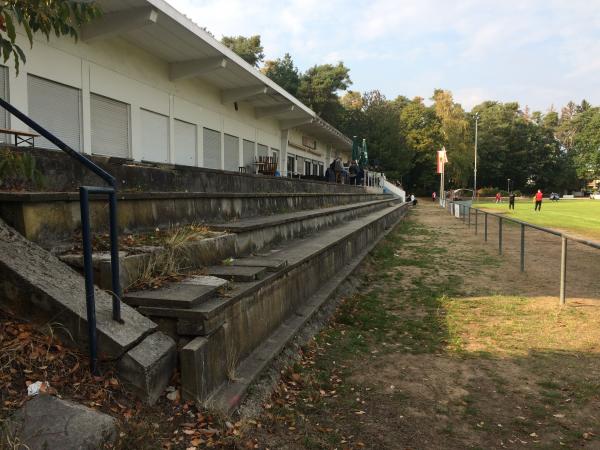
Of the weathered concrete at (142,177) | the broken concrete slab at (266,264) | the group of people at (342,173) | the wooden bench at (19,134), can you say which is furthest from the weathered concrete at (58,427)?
the group of people at (342,173)

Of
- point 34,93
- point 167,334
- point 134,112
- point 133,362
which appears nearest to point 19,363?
point 133,362

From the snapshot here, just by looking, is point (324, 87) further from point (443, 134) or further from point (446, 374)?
point (446, 374)

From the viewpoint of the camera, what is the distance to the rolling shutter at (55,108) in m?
7.93

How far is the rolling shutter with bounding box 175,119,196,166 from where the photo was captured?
39.8 ft

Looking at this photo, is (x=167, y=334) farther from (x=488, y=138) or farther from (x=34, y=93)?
(x=488, y=138)

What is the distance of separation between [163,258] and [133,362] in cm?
124

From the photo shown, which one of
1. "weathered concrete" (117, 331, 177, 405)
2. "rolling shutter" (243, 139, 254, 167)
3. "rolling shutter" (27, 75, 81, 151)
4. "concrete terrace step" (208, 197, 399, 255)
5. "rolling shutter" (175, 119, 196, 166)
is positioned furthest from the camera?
"rolling shutter" (243, 139, 254, 167)

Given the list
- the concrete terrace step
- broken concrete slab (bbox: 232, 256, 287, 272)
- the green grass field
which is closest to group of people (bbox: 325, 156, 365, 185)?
the green grass field

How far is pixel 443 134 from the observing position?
65188 mm

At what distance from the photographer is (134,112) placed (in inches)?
407

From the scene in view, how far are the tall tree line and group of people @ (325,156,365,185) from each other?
72.5 ft

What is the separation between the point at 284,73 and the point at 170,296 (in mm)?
49258

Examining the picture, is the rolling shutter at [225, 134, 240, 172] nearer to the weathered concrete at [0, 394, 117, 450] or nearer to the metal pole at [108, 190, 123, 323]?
the metal pole at [108, 190, 123, 323]

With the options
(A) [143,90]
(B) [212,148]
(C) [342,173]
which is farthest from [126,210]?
(C) [342,173]
